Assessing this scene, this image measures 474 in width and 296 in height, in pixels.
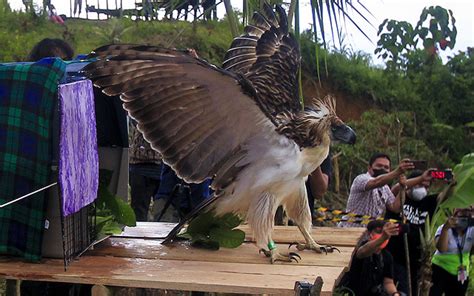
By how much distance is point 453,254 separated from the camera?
243 inches

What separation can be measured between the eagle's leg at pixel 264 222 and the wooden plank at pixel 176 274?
0.13m

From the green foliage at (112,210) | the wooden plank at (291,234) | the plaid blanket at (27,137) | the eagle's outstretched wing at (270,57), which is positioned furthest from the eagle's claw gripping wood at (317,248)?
the plaid blanket at (27,137)

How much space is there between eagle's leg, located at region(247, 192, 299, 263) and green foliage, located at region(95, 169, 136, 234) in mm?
639

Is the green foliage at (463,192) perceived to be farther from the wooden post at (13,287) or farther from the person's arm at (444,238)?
the wooden post at (13,287)

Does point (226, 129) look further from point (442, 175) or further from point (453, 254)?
point (453, 254)

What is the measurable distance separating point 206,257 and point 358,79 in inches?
440

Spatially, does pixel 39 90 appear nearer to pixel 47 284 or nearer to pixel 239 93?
pixel 239 93

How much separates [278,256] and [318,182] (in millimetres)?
1746

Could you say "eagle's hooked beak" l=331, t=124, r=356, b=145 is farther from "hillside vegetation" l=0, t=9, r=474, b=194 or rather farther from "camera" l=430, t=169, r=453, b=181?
"hillside vegetation" l=0, t=9, r=474, b=194

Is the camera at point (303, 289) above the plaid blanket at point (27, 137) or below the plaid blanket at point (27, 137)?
below

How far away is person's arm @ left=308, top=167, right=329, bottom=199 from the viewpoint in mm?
4629

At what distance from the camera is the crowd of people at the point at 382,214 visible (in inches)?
193

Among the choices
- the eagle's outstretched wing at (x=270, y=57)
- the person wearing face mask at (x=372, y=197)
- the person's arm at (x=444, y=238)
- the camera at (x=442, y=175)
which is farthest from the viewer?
the person's arm at (x=444, y=238)

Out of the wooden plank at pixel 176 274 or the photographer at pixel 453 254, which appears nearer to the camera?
the wooden plank at pixel 176 274
